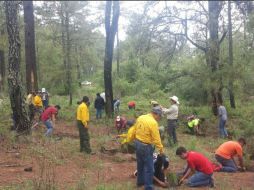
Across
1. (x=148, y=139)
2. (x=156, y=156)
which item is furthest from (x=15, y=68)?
(x=148, y=139)

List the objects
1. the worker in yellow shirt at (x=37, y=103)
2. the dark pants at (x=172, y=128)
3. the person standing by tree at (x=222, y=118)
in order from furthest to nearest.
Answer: the worker in yellow shirt at (x=37, y=103)
the person standing by tree at (x=222, y=118)
the dark pants at (x=172, y=128)

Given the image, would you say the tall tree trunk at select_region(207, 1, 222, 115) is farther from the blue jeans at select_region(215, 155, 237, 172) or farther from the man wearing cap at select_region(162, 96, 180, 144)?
the blue jeans at select_region(215, 155, 237, 172)

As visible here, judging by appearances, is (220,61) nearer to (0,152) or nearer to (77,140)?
(77,140)

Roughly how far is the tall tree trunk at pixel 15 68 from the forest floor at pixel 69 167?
90 centimetres

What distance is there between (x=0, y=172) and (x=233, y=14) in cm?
1567

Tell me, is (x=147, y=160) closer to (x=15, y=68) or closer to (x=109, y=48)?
(x=15, y=68)

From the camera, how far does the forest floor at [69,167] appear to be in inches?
374

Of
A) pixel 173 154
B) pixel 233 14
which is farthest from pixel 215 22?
pixel 173 154

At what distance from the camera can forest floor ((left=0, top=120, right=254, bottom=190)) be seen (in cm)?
951

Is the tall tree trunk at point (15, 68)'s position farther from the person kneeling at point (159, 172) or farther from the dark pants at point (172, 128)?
the person kneeling at point (159, 172)

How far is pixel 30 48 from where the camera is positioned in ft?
70.8

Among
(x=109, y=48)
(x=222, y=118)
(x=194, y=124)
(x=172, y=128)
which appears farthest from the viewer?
(x=109, y=48)

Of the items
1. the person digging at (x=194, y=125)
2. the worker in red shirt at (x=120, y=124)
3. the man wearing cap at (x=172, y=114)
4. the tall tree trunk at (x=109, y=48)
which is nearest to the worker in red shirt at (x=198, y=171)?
the man wearing cap at (x=172, y=114)

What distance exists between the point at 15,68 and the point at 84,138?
143 inches
